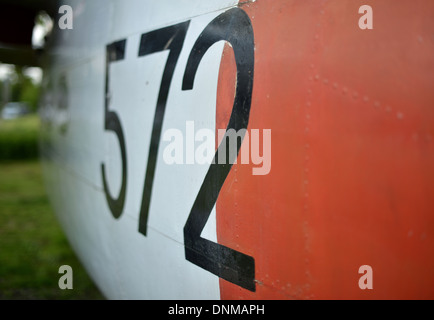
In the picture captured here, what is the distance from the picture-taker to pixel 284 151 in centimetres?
153

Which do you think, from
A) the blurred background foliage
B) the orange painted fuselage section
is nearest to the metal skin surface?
the orange painted fuselage section

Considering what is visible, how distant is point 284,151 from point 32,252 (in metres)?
5.72

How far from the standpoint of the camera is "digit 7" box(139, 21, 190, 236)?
7.21ft

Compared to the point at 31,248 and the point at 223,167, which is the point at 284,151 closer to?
the point at 223,167

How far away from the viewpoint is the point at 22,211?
8641mm

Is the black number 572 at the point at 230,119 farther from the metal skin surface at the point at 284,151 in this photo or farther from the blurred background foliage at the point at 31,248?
the blurred background foliage at the point at 31,248


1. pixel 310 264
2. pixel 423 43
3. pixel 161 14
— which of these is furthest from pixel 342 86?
pixel 161 14

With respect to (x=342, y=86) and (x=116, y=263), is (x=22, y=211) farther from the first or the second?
(x=342, y=86)

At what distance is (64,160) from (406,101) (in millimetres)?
4381

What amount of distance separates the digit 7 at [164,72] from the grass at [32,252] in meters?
2.59

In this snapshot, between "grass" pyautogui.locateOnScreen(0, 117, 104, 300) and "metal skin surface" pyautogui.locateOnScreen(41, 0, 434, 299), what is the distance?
246 cm

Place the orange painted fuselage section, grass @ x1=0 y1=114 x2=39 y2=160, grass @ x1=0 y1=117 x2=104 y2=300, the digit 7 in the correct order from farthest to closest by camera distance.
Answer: grass @ x1=0 y1=114 x2=39 y2=160 < grass @ x1=0 y1=117 x2=104 y2=300 < the digit 7 < the orange painted fuselage section

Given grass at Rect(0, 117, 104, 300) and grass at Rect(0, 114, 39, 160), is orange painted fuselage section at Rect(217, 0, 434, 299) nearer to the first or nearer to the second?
grass at Rect(0, 117, 104, 300)

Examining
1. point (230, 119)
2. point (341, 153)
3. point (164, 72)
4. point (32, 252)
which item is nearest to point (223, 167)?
point (230, 119)
